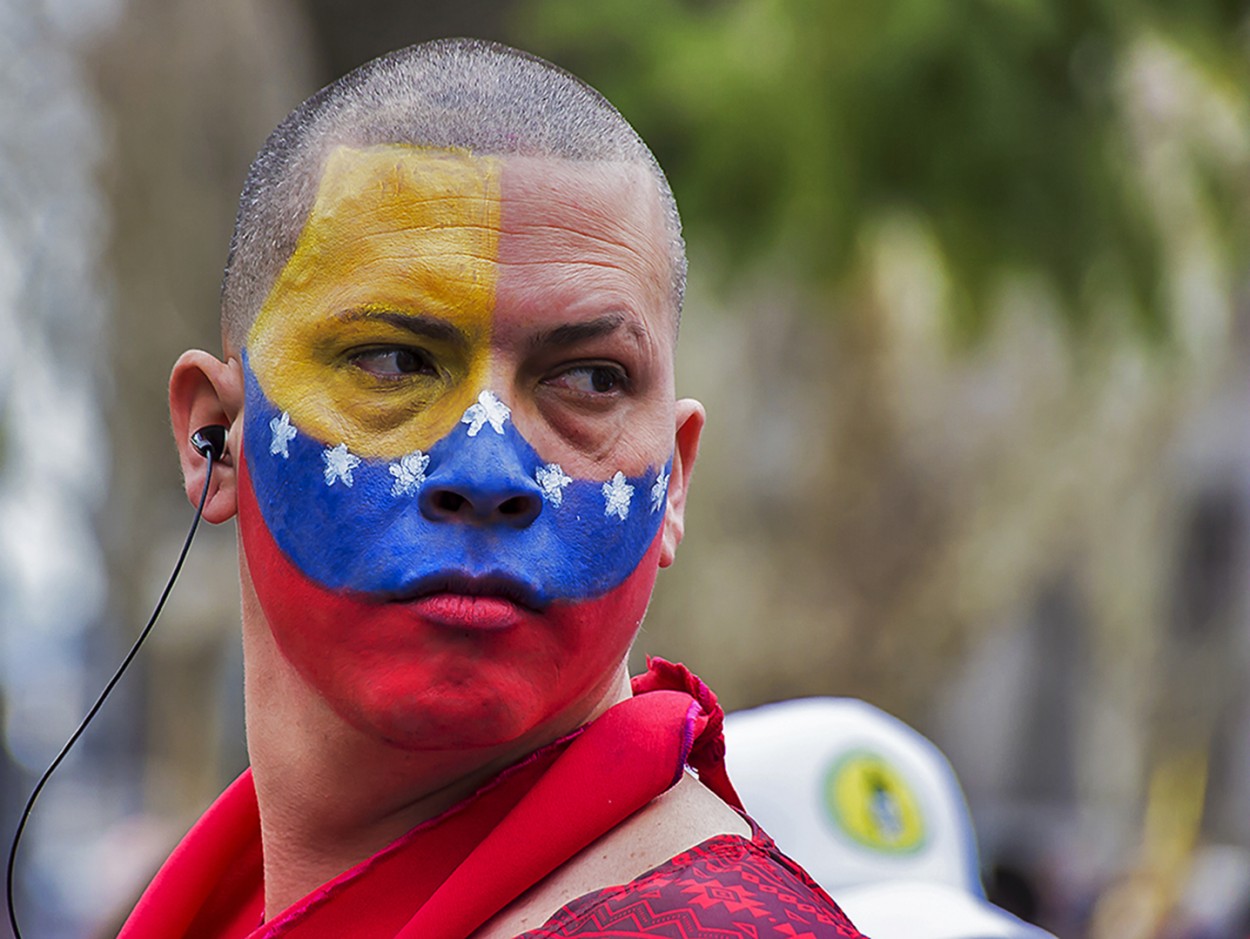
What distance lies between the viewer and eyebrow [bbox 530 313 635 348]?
6.70 ft

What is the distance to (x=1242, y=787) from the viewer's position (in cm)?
2358

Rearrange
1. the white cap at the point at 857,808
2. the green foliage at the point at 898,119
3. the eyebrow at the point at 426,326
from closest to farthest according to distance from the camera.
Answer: the eyebrow at the point at 426,326
the white cap at the point at 857,808
the green foliage at the point at 898,119

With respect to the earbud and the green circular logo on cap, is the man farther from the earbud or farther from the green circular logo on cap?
the green circular logo on cap

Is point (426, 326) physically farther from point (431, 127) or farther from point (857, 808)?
point (857, 808)

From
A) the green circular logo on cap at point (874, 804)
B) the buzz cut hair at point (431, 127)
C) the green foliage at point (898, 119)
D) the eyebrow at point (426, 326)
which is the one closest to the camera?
the eyebrow at point (426, 326)

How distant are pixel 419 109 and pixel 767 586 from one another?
695cm

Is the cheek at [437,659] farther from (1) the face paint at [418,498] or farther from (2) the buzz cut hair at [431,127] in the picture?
(2) the buzz cut hair at [431,127]

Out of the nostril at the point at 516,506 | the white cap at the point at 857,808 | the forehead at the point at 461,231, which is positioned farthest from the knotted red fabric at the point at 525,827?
the white cap at the point at 857,808

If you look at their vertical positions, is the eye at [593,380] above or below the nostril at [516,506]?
above

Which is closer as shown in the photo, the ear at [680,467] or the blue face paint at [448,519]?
the blue face paint at [448,519]

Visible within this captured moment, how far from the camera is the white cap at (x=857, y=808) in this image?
3.48 meters

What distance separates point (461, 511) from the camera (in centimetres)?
194

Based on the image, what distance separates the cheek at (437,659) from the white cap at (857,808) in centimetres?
149

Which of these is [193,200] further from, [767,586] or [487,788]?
[487,788]
